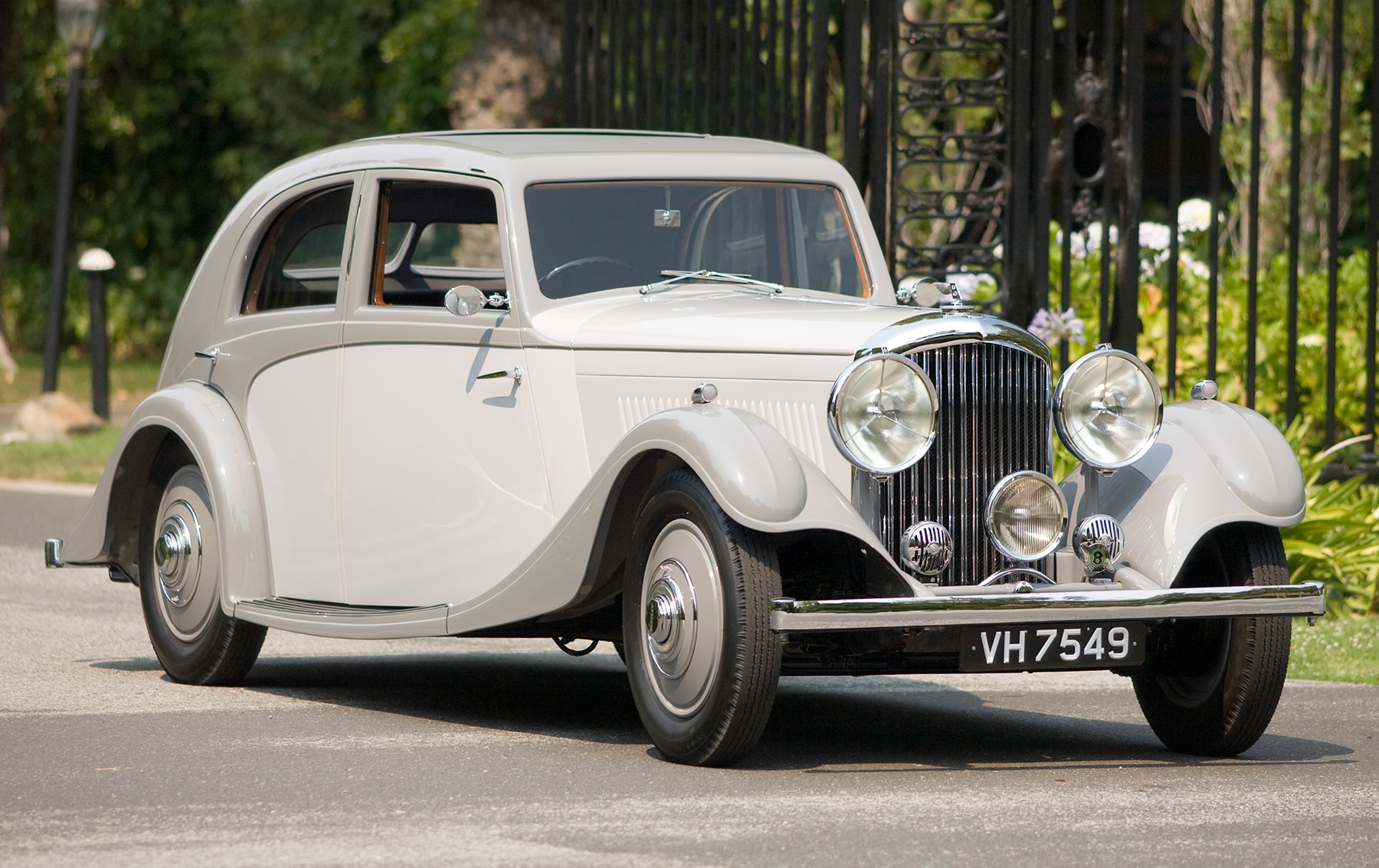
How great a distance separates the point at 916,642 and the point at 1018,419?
0.80 m

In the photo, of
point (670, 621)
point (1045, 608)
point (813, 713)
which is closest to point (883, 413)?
point (1045, 608)

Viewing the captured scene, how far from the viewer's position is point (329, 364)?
6555mm

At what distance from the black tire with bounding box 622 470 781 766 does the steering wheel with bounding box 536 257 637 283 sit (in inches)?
42.8

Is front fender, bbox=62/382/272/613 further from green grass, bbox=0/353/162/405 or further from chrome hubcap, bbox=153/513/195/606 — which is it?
green grass, bbox=0/353/162/405

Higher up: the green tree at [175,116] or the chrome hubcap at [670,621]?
the green tree at [175,116]

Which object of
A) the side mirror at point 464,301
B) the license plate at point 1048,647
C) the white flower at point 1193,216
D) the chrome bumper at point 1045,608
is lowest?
the license plate at point 1048,647

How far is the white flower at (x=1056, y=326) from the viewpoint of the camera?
31.3 ft

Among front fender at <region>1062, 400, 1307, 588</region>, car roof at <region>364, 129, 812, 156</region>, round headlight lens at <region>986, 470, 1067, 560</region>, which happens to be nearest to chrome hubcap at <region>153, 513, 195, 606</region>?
car roof at <region>364, 129, 812, 156</region>

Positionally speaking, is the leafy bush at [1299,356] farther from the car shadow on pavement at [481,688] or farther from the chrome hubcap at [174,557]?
the chrome hubcap at [174,557]

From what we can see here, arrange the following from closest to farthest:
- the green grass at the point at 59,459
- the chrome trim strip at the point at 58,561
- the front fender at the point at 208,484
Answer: the front fender at the point at 208,484 < the chrome trim strip at the point at 58,561 < the green grass at the point at 59,459

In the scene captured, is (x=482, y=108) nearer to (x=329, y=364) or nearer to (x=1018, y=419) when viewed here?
(x=329, y=364)

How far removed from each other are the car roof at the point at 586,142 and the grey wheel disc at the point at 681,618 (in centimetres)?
172

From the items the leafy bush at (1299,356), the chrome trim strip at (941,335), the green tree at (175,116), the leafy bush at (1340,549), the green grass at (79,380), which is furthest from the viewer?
the green tree at (175,116)

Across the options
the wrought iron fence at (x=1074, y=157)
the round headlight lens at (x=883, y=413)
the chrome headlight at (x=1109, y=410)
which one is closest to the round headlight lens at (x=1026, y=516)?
the chrome headlight at (x=1109, y=410)
